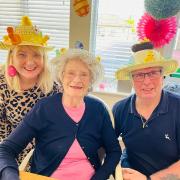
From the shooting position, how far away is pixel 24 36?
1570 millimetres

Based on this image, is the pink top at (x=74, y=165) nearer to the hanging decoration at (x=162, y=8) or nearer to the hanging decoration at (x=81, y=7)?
the hanging decoration at (x=162, y=8)

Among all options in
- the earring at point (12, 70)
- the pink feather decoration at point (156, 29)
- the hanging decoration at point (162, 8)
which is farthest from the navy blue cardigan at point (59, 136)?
the hanging decoration at point (162, 8)

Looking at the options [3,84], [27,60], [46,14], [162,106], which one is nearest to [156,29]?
[162,106]

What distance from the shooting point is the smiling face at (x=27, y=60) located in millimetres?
1609

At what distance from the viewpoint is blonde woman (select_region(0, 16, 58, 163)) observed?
1592 millimetres

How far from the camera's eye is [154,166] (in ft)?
4.78

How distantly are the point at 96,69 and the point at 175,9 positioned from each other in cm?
63

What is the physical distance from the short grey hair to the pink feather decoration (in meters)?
0.40

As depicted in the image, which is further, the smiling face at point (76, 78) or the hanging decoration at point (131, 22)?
the hanging decoration at point (131, 22)

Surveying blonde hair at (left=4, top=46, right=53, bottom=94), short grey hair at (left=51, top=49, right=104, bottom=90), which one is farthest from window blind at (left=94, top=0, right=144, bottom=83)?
short grey hair at (left=51, top=49, right=104, bottom=90)

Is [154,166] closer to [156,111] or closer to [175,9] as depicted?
[156,111]

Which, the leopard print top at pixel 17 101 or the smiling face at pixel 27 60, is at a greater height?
the smiling face at pixel 27 60

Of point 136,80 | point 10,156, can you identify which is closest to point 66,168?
point 10,156

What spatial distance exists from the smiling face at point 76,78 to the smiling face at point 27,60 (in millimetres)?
317
